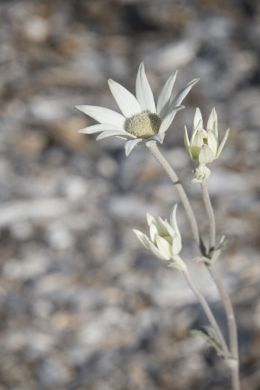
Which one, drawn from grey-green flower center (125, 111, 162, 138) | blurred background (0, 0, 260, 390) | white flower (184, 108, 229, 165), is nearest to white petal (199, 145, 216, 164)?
white flower (184, 108, 229, 165)

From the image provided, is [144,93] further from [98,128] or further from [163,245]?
[163,245]

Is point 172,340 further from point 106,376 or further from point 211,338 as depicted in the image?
point 211,338

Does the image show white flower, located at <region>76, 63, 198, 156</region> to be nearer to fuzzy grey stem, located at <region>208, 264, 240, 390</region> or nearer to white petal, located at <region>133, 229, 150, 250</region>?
white petal, located at <region>133, 229, 150, 250</region>

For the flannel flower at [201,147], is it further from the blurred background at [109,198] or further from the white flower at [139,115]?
the blurred background at [109,198]

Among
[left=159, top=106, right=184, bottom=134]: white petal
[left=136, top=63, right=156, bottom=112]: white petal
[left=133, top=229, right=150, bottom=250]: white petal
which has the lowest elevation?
[left=133, top=229, right=150, bottom=250]: white petal

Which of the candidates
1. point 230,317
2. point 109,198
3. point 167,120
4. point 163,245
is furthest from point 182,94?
point 109,198

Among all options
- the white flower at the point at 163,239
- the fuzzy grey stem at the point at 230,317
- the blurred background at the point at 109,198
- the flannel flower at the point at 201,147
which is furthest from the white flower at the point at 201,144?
the blurred background at the point at 109,198

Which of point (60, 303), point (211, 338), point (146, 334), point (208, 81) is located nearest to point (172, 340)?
point (146, 334)
